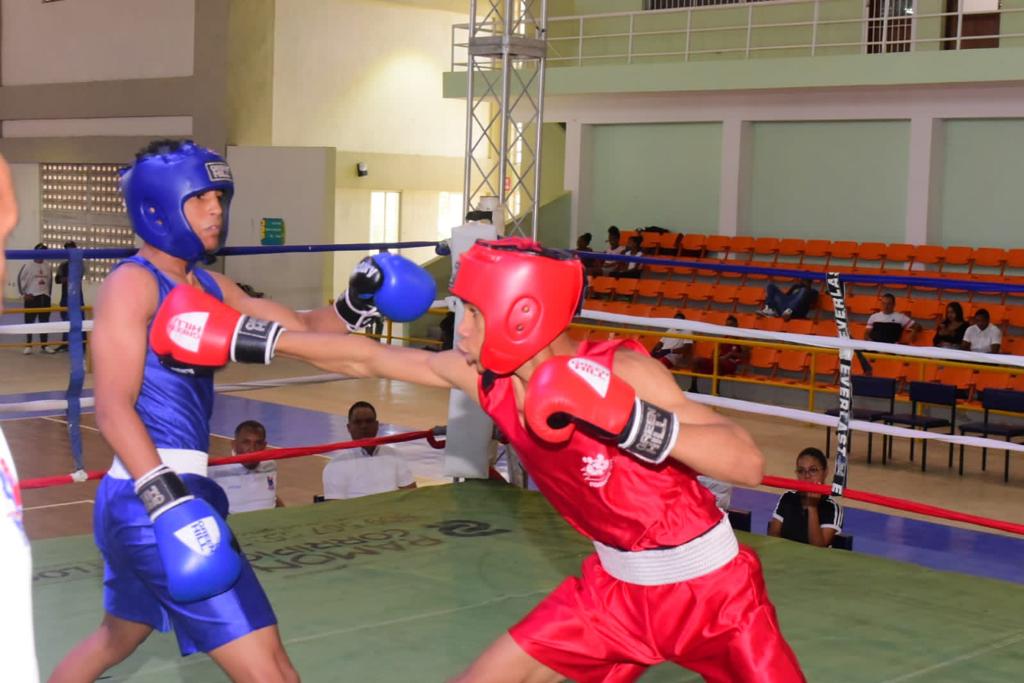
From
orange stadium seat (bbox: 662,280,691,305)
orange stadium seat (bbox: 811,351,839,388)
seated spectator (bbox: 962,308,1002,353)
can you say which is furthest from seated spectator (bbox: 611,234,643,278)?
seated spectator (bbox: 962,308,1002,353)

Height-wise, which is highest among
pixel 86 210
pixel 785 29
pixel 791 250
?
pixel 785 29

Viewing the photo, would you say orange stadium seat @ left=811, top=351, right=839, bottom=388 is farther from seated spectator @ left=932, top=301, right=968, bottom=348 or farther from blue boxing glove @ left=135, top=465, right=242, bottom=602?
blue boxing glove @ left=135, top=465, right=242, bottom=602

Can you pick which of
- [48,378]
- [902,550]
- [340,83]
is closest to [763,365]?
[902,550]

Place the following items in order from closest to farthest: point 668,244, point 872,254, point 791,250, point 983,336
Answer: point 983,336, point 872,254, point 791,250, point 668,244

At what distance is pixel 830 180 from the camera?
13664 millimetres

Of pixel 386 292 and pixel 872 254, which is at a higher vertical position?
pixel 872 254

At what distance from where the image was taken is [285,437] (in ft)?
30.1

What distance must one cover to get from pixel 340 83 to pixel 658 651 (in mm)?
15483

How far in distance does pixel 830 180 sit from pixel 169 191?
12.1 m

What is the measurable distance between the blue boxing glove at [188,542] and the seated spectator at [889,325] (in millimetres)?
8475

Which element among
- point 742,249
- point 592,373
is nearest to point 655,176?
point 742,249

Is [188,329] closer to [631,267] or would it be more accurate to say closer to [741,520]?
[741,520]

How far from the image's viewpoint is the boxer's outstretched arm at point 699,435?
1855mm

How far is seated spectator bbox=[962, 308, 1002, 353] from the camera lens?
31.3ft
